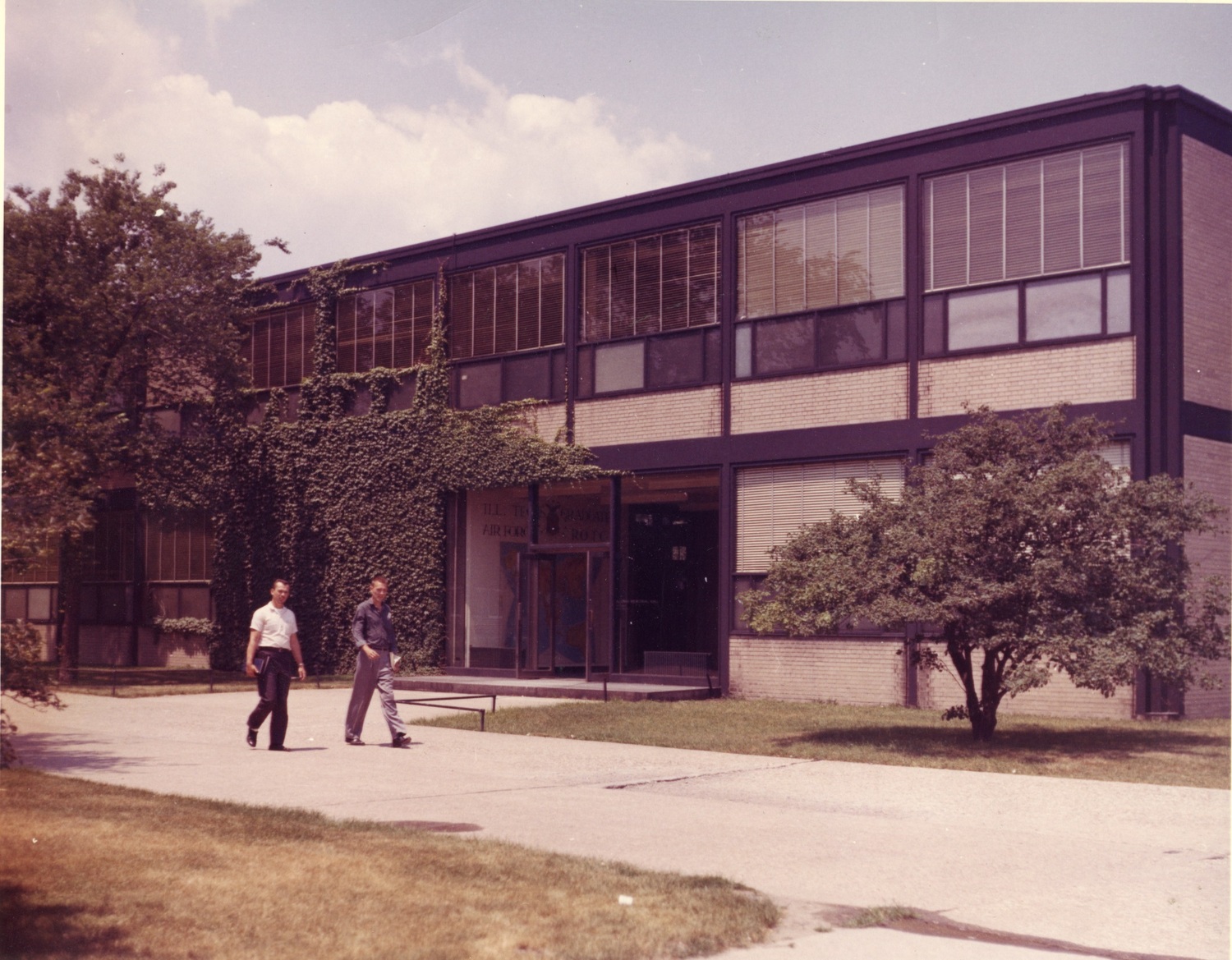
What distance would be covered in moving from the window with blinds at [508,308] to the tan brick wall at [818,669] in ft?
22.9

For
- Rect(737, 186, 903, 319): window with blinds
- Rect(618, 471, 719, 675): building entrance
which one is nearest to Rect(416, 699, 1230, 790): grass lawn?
Rect(618, 471, 719, 675): building entrance

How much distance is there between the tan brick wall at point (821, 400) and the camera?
21297 millimetres

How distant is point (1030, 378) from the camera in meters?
19.8

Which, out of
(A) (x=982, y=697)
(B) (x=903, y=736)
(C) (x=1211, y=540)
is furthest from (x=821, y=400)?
(A) (x=982, y=697)

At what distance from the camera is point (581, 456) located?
82.5 ft

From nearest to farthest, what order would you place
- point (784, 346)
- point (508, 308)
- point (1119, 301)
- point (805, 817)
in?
1. point (805, 817)
2. point (1119, 301)
3. point (784, 346)
4. point (508, 308)

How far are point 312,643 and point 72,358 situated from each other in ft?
26.3

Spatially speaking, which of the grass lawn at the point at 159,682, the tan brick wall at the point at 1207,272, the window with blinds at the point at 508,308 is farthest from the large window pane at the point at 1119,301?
the grass lawn at the point at 159,682

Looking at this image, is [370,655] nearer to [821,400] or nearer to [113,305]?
[821,400]

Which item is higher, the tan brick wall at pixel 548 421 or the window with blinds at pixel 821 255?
the window with blinds at pixel 821 255

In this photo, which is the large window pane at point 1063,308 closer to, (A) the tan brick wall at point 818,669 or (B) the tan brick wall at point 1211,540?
(B) the tan brick wall at point 1211,540

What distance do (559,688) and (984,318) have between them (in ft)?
28.8

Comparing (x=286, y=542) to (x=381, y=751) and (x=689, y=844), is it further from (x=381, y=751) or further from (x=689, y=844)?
(x=689, y=844)

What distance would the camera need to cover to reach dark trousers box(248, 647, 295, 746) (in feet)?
Result: 48.2
